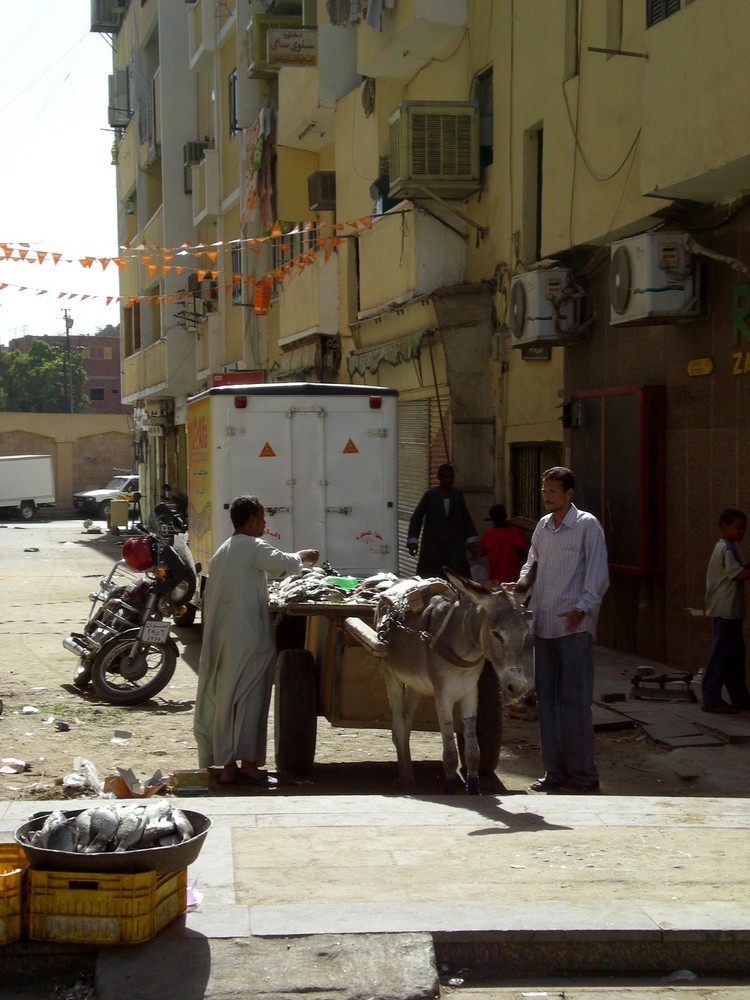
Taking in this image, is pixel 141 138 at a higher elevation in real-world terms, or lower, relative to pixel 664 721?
higher

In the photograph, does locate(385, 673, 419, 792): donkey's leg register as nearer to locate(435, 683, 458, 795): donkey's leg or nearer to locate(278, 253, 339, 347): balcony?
locate(435, 683, 458, 795): donkey's leg

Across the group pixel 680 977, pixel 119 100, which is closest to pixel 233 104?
pixel 119 100

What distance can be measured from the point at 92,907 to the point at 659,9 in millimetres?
9135

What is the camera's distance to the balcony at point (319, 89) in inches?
830

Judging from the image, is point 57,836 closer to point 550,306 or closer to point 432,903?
point 432,903

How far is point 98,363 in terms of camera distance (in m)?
92.8

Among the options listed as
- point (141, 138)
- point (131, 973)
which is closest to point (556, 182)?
point (131, 973)

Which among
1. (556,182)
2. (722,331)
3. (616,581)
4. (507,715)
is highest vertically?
(556,182)

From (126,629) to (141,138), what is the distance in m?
30.8

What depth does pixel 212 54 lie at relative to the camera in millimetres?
31688

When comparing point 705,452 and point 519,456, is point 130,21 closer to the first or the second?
point 519,456

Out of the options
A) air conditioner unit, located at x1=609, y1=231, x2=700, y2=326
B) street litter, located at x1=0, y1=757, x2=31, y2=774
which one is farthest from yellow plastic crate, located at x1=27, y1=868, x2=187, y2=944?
air conditioner unit, located at x1=609, y1=231, x2=700, y2=326

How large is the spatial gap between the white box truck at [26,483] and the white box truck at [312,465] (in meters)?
39.3

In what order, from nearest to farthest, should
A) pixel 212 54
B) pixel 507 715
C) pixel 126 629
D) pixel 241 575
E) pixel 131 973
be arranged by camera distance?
1. pixel 131 973
2. pixel 241 575
3. pixel 507 715
4. pixel 126 629
5. pixel 212 54
